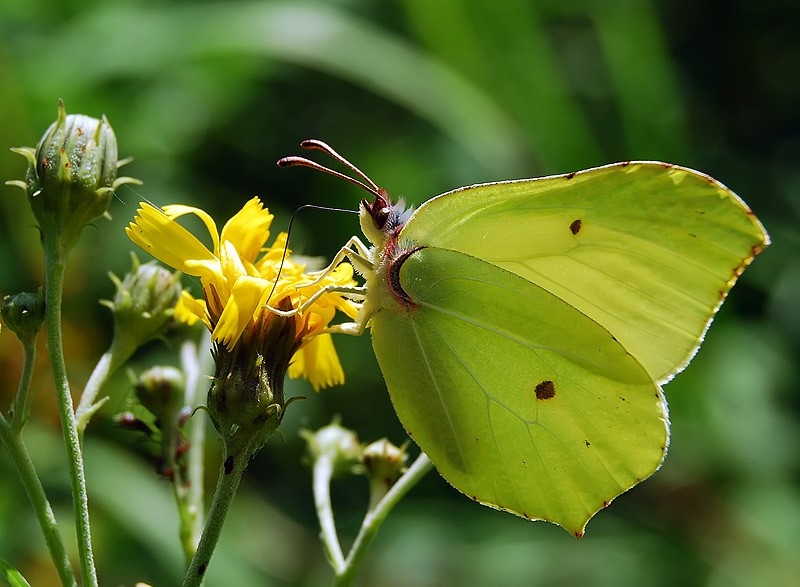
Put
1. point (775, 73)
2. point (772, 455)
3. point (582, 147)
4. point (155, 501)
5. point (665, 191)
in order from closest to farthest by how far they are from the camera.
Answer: point (665, 191), point (155, 501), point (772, 455), point (582, 147), point (775, 73)

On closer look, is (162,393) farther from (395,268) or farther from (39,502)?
(395,268)

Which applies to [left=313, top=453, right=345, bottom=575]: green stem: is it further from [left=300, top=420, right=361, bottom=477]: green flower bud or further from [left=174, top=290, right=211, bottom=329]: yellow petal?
[left=174, top=290, right=211, bottom=329]: yellow petal

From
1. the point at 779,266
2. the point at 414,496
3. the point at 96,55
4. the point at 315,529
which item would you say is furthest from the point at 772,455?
the point at 96,55

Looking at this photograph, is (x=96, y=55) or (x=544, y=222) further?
(x=96, y=55)

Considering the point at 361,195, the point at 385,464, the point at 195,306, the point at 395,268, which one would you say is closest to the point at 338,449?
the point at 385,464

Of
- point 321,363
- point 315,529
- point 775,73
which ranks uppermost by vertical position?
point 321,363

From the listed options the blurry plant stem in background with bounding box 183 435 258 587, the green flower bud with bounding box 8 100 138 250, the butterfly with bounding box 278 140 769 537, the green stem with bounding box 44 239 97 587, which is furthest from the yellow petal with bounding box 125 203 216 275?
the blurry plant stem in background with bounding box 183 435 258 587

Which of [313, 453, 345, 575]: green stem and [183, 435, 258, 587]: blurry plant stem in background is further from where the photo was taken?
[313, 453, 345, 575]: green stem

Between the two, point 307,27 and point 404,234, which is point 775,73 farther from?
point 404,234
